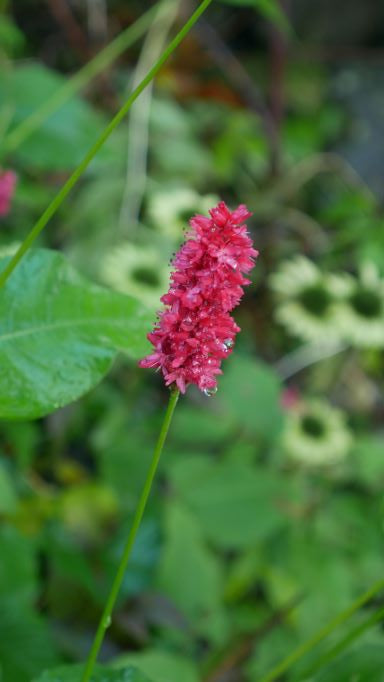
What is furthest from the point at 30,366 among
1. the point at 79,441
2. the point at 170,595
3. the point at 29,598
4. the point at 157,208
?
the point at 79,441

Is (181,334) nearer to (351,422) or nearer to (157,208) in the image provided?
(157,208)

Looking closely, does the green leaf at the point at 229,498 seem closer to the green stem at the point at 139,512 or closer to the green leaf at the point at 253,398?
the green leaf at the point at 253,398

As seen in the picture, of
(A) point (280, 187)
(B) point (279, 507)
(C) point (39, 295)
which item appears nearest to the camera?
(C) point (39, 295)

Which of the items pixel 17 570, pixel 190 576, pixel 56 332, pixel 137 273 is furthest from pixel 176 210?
pixel 56 332

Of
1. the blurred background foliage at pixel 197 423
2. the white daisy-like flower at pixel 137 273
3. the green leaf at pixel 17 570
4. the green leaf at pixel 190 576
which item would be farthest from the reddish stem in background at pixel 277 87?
the green leaf at pixel 17 570

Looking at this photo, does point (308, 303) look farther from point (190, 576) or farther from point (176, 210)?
point (190, 576)

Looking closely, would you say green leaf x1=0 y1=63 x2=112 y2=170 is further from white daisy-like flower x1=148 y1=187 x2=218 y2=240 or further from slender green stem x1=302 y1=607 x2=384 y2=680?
slender green stem x1=302 y1=607 x2=384 y2=680
